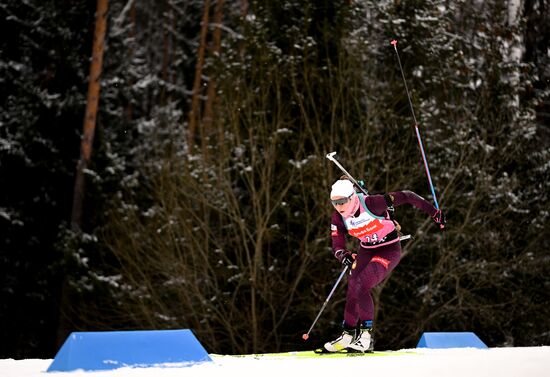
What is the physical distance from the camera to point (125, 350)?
5676 millimetres

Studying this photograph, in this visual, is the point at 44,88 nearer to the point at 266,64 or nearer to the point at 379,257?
the point at 266,64

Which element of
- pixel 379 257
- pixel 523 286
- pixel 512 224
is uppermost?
pixel 379 257

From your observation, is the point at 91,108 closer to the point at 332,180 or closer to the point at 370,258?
the point at 332,180

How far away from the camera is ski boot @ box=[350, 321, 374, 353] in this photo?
297 inches

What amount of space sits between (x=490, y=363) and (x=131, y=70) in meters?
19.7

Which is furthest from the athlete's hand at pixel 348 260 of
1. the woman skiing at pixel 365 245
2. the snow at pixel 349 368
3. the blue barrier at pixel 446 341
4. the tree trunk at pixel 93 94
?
the tree trunk at pixel 93 94

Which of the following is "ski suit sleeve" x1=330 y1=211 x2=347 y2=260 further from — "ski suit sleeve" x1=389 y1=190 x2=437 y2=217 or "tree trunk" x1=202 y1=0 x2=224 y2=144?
"tree trunk" x1=202 y1=0 x2=224 y2=144

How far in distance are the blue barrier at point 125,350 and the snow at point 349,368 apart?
4.0 inches

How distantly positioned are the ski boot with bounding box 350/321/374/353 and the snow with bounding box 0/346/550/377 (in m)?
1.18

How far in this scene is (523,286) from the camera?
19094mm

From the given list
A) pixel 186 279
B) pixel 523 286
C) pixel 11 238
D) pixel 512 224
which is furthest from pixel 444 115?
pixel 11 238

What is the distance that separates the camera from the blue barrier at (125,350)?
5.45m

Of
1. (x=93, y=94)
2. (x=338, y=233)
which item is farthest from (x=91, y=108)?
(x=338, y=233)

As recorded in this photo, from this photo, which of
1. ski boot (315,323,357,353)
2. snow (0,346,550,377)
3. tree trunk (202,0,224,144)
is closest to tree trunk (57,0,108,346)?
tree trunk (202,0,224,144)
